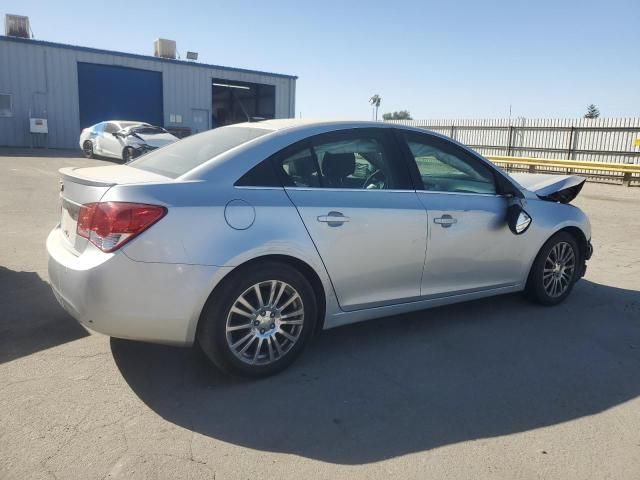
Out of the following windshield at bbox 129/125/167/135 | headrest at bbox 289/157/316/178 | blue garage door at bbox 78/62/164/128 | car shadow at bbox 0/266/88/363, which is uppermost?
blue garage door at bbox 78/62/164/128

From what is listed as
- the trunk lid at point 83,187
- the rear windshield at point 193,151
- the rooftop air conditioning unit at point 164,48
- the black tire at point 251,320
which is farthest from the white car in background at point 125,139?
the black tire at point 251,320

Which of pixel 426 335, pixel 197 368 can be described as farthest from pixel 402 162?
pixel 197 368

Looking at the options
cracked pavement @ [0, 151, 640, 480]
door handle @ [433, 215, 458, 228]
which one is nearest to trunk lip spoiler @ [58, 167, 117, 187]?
cracked pavement @ [0, 151, 640, 480]

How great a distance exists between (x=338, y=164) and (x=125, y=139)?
15.5 metres

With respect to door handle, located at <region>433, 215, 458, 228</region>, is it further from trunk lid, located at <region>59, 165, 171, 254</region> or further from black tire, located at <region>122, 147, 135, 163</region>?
black tire, located at <region>122, 147, 135, 163</region>

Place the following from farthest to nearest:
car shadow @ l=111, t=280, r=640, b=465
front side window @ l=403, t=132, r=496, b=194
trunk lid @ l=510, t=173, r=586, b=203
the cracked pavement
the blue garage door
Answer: the blue garage door, trunk lid @ l=510, t=173, r=586, b=203, front side window @ l=403, t=132, r=496, b=194, car shadow @ l=111, t=280, r=640, b=465, the cracked pavement

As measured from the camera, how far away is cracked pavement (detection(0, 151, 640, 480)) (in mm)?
2578

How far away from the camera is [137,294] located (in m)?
2.95

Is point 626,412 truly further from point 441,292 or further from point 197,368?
point 197,368

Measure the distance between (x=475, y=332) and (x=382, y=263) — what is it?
3.68ft

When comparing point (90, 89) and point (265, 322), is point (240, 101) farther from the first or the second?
point (265, 322)

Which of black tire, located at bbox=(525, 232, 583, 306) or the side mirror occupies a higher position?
the side mirror

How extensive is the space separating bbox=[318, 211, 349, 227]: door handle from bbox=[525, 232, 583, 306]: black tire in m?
2.15

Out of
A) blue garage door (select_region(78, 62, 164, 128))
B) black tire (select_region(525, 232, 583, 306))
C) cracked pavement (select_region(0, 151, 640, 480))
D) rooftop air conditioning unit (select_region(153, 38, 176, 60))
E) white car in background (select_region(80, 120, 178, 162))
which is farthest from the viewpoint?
rooftop air conditioning unit (select_region(153, 38, 176, 60))
